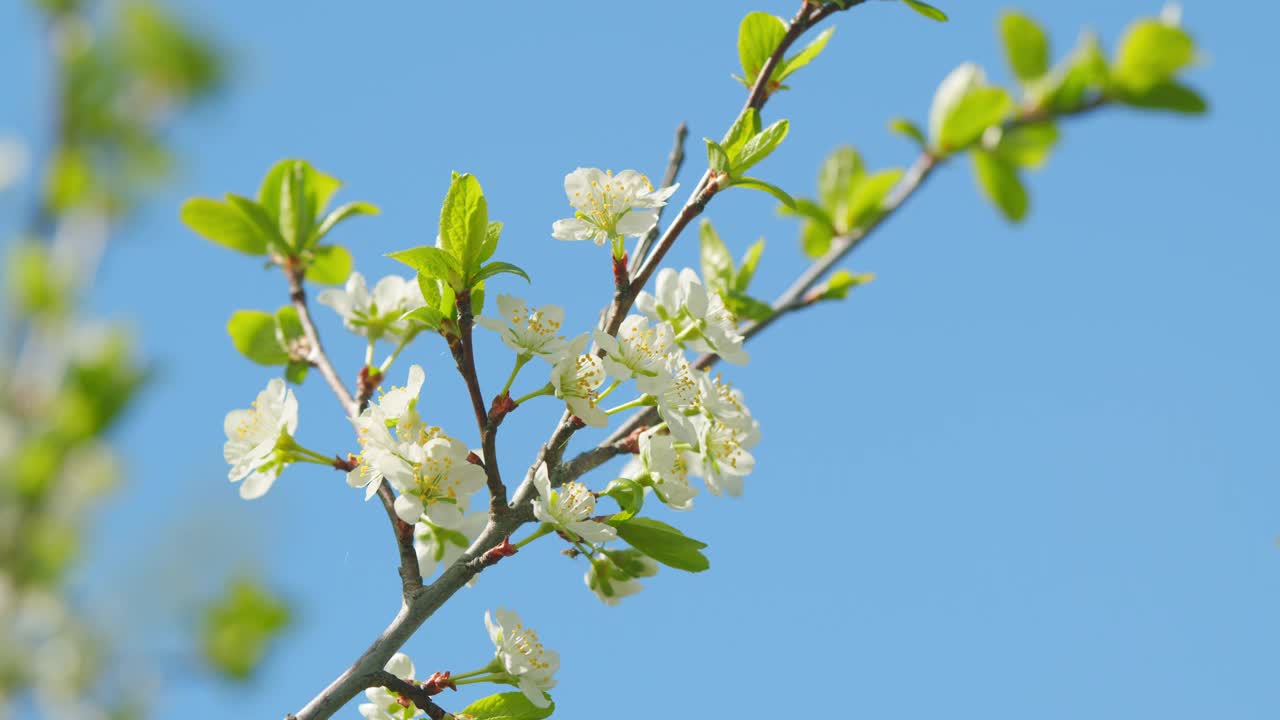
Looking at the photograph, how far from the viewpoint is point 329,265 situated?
1908mm

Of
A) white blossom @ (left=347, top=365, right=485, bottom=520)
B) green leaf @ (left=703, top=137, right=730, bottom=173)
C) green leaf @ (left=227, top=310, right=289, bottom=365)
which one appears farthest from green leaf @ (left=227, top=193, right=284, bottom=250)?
green leaf @ (left=703, top=137, right=730, bottom=173)

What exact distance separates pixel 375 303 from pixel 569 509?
24.2 inches

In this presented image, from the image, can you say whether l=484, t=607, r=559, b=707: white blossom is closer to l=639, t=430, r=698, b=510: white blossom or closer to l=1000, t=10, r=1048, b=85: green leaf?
l=639, t=430, r=698, b=510: white blossom

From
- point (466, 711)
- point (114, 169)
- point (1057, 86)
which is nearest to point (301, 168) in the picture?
point (114, 169)

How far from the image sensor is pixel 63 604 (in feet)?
4.58

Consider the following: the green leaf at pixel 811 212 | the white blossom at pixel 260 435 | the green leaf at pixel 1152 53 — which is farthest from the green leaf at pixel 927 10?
the white blossom at pixel 260 435

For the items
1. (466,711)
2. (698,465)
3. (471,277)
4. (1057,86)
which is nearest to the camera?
(1057,86)

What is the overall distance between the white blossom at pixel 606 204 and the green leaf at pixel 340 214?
0.50 metres

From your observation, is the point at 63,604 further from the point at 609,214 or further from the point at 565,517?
the point at 609,214

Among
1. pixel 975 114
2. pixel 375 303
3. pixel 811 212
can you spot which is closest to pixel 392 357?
pixel 375 303

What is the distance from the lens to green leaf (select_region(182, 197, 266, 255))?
5.85 ft

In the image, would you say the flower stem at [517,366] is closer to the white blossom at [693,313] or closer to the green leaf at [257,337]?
the white blossom at [693,313]

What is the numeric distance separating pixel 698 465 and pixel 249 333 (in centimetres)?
78

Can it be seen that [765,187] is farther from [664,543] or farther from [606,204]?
[664,543]
